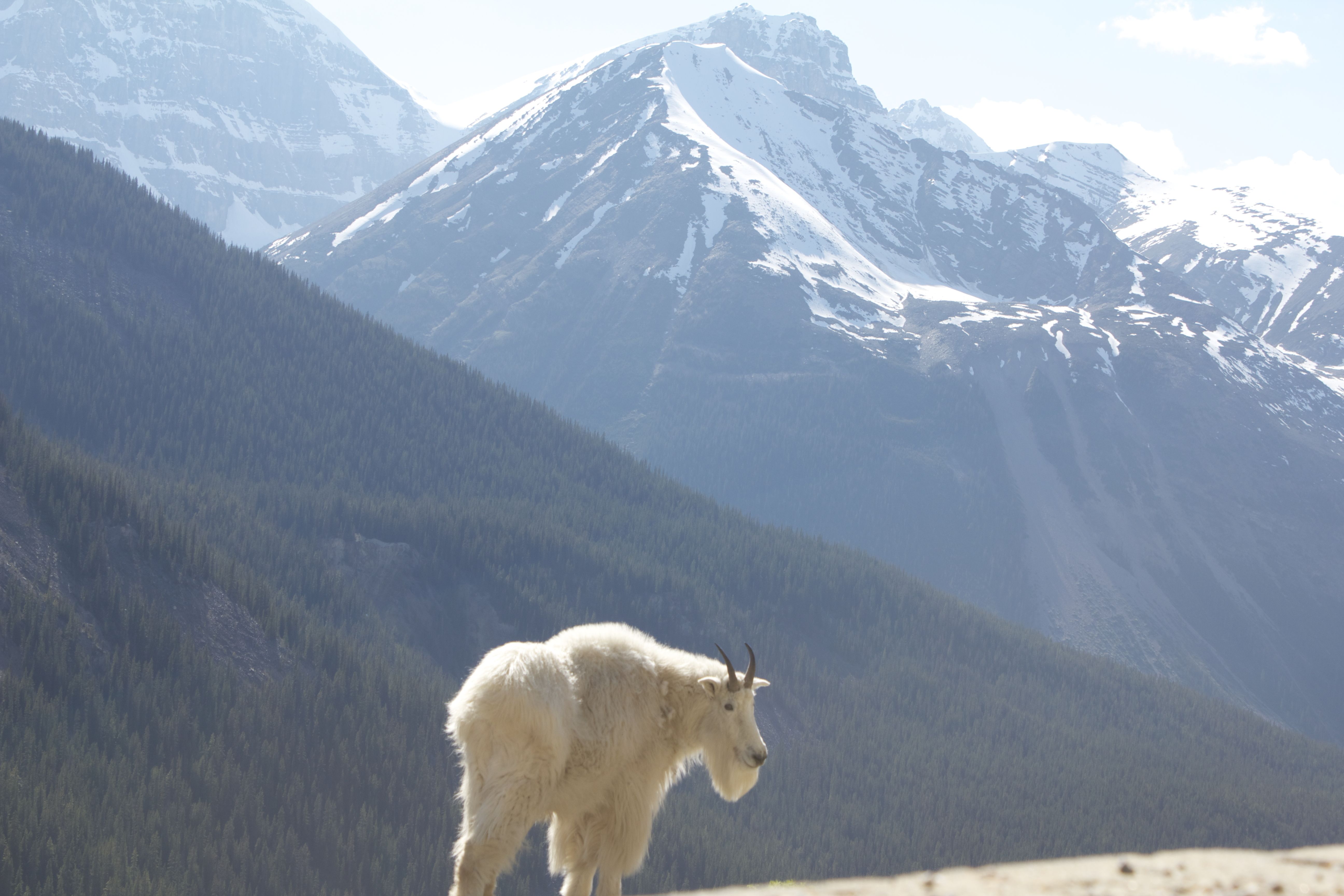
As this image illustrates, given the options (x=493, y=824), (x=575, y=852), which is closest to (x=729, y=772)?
(x=575, y=852)

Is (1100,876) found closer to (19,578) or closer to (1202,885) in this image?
(1202,885)

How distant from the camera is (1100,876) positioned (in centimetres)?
1184

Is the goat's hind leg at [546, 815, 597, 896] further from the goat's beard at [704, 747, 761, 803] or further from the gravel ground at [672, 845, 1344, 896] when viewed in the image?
the gravel ground at [672, 845, 1344, 896]

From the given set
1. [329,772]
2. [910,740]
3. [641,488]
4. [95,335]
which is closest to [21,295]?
[95,335]

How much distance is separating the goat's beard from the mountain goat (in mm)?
21

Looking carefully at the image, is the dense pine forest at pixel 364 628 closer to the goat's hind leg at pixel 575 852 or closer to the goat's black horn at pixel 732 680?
the goat's hind leg at pixel 575 852

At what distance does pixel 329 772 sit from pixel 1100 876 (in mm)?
60233

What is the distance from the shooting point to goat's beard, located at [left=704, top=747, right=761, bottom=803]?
683 inches

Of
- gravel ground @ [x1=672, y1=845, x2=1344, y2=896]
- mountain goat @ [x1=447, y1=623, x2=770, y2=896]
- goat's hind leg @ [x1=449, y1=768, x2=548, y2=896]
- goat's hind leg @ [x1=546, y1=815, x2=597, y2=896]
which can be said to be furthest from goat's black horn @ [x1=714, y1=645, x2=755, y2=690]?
gravel ground @ [x1=672, y1=845, x2=1344, y2=896]

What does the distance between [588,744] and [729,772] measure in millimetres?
2464

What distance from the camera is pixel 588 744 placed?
53.7 feet

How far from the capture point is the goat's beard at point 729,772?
1736cm

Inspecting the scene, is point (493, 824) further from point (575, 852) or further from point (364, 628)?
point (364, 628)

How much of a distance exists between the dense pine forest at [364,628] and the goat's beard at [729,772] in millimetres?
38486
